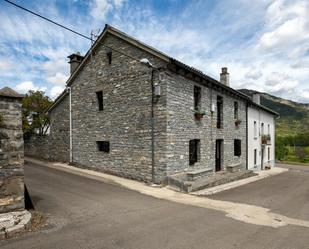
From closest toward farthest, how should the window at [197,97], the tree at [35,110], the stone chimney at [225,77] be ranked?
the window at [197,97] → the tree at [35,110] → the stone chimney at [225,77]

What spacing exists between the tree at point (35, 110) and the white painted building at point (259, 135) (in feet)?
51.9

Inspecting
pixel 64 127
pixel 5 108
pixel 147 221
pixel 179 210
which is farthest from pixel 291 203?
pixel 64 127

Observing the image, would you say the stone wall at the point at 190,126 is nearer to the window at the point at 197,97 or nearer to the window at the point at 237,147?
the window at the point at 197,97

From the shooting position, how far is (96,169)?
14547 millimetres

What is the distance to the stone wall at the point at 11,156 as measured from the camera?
247 inches

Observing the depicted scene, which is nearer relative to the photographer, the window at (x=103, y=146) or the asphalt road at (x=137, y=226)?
the asphalt road at (x=137, y=226)

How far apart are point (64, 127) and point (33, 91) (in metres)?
5.88

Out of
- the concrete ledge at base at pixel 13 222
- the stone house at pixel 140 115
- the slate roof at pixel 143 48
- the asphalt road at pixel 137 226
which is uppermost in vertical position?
the slate roof at pixel 143 48

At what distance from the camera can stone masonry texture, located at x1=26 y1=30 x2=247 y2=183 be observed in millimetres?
11664

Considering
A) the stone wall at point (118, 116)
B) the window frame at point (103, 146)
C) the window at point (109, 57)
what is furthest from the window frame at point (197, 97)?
the window frame at point (103, 146)

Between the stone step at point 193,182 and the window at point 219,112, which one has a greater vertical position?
the window at point 219,112

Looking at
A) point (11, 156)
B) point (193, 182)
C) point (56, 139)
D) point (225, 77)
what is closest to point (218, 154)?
point (193, 182)

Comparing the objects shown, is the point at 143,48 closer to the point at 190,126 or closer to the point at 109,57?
the point at 109,57

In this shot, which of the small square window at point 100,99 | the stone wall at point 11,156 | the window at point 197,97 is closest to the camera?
the stone wall at point 11,156
